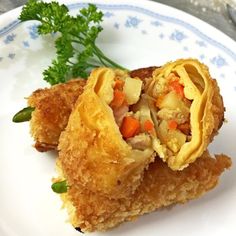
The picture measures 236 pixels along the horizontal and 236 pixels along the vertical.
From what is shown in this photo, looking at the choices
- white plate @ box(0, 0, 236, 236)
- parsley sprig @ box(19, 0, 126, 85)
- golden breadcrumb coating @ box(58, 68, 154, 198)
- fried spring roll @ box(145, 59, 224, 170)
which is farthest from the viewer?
parsley sprig @ box(19, 0, 126, 85)

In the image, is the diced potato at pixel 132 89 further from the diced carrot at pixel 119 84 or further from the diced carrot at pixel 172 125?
the diced carrot at pixel 172 125

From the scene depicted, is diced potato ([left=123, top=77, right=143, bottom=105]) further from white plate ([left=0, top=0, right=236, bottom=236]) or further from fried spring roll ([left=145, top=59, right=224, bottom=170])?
white plate ([left=0, top=0, right=236, bottom=236])

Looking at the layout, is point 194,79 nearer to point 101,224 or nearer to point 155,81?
point 155,81

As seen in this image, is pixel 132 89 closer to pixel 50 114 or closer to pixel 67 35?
pixel 50 114

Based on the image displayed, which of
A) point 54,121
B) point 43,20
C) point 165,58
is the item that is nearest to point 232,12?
point 165,58

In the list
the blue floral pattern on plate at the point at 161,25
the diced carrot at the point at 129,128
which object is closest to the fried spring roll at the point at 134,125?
the diced carrot at the point at 129,128

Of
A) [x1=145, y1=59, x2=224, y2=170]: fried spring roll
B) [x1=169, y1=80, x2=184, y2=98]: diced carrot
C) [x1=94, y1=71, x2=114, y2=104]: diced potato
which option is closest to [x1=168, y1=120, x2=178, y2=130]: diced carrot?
[x1=145, y1=59, x2=224, y2=170]: fried spring roll

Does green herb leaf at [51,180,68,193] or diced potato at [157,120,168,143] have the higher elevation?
diced potato at [157,120,168,143]
